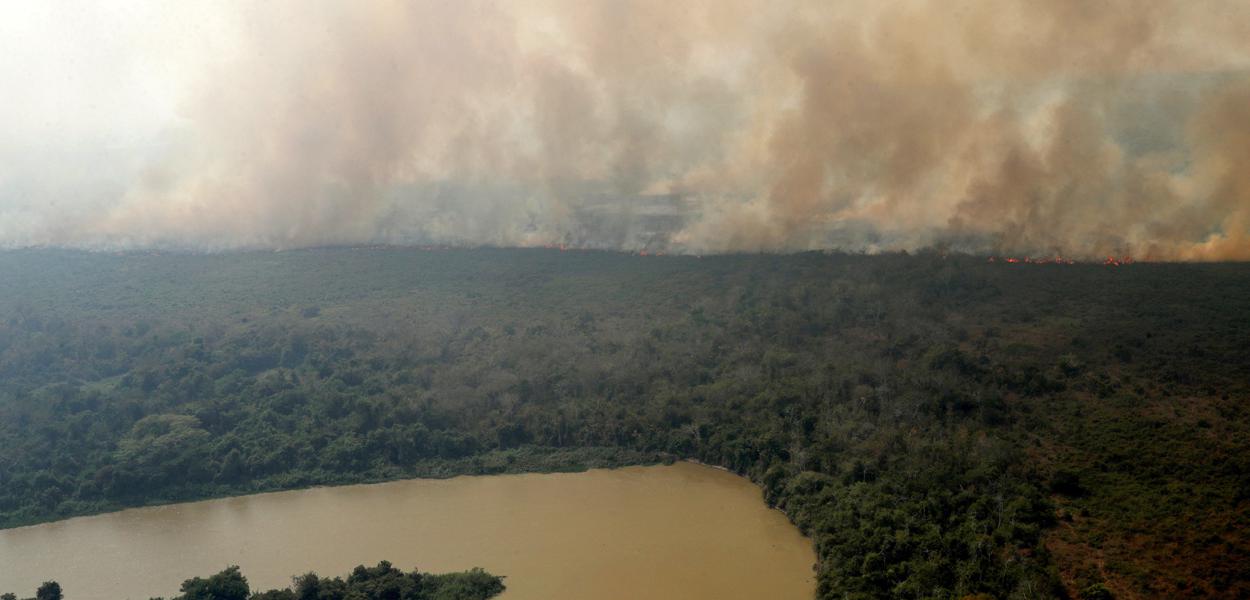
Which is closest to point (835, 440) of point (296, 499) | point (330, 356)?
point (296, 499)

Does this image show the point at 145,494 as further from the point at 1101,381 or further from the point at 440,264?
the point at 1101,381

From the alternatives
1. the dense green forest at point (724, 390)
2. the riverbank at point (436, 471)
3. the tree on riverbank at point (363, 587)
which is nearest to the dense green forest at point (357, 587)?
the tree on riverbank at point (363, 587)

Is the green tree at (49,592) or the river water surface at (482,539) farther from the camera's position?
the river water surface at (482,539)

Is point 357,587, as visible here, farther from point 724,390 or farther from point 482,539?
point 724,390

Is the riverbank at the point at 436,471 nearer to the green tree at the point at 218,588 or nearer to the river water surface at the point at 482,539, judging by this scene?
the river water surface at the point at 482,539

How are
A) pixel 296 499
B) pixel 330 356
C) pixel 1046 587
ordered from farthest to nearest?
pixel 330 356 < pixel 296 499 < pixel 1046 587
